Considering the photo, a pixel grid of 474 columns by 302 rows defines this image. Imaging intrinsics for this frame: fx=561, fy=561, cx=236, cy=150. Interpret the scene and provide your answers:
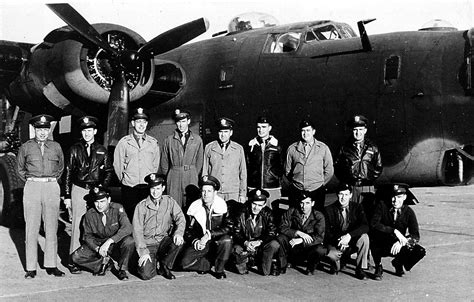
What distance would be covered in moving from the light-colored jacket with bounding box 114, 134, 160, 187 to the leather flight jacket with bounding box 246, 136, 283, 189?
1396 mm

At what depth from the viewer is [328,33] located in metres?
9.57

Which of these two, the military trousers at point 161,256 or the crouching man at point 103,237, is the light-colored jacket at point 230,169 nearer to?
the military trousers at point 161,256

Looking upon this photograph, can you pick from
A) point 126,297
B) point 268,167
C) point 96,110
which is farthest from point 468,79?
point 96,110

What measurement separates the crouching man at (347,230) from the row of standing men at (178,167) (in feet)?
0.94

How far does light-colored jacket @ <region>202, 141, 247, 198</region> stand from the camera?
7320 mm

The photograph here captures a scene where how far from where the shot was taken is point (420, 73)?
7.63m

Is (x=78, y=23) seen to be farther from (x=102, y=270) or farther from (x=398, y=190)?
(x=398, y=190)

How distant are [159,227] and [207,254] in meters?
0.66

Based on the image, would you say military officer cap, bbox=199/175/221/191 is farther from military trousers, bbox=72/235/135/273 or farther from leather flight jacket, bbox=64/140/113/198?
leather flight jacket, bbox=64/140/113/198

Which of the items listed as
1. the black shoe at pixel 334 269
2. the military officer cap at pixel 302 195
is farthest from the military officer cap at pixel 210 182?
the black shoe at pixel 334 269

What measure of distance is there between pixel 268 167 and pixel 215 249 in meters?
1.38

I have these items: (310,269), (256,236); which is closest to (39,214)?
(256,236)

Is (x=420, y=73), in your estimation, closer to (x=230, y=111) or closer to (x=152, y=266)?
(x=230, y=111)

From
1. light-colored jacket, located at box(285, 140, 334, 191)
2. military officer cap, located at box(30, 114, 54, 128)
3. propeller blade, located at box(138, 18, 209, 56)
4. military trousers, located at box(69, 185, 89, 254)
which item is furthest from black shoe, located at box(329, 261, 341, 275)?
propeller blade, located at box(138, 18, 209, 56)
